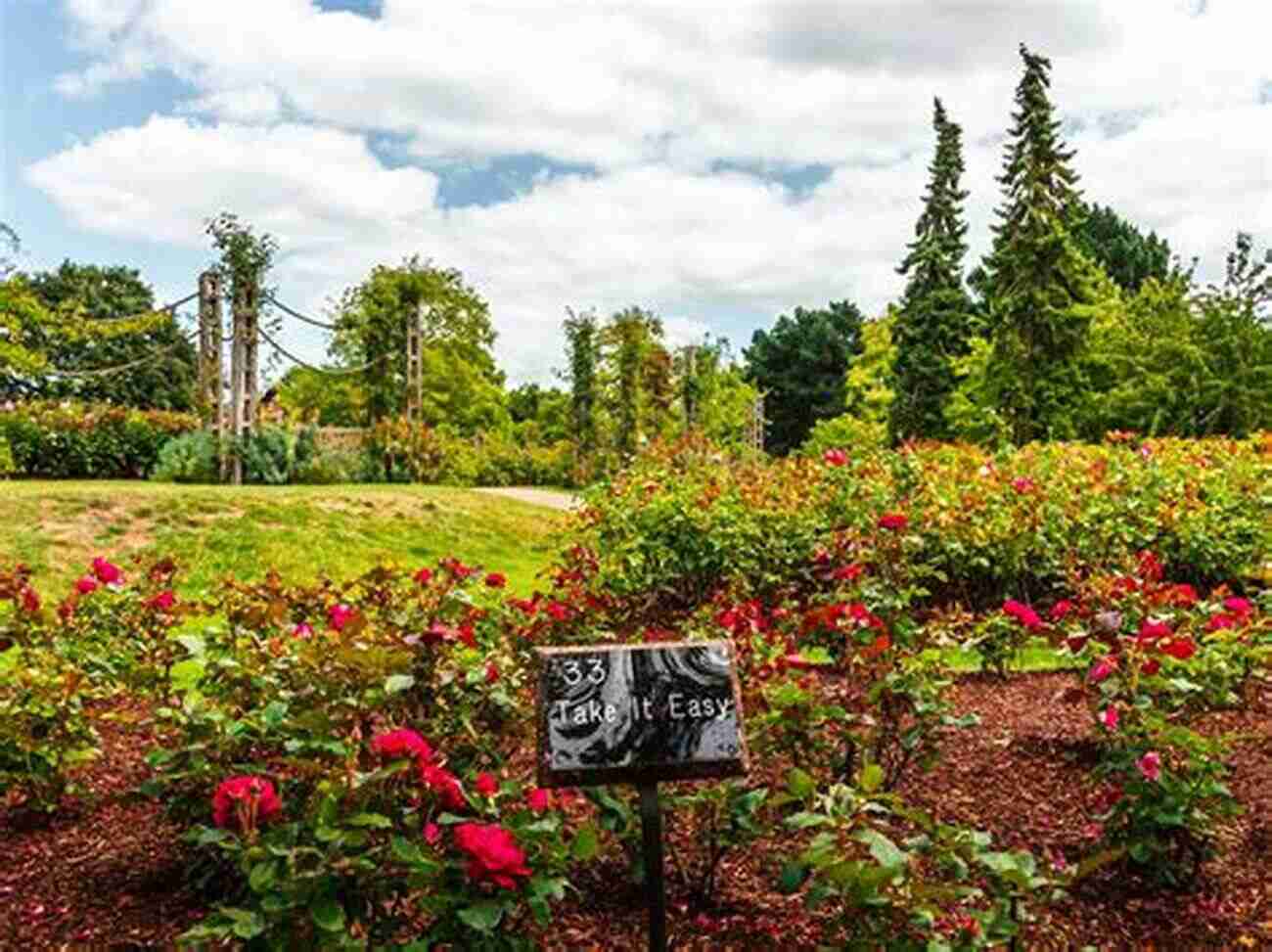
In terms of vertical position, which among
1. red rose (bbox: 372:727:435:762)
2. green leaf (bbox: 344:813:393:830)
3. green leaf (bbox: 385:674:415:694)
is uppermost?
green leaf (bbox: 385:674:415:694)

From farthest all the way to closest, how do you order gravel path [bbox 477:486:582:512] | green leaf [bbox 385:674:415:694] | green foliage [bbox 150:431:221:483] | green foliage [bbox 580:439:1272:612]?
gravel path [bbox 477:486:582:512] < green foliage [bbox 150:431:221:483] < green foliage [bbox 580:439:1272:612] < green leaf [bbox 385:674:415:694]

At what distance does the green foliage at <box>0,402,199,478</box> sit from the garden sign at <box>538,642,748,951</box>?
1288 cm

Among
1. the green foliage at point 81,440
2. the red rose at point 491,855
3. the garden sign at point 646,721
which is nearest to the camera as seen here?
the red rose at point 491,855

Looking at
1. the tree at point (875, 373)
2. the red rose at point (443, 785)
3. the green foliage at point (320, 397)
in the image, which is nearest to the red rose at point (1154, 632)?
the red rose at point (443, 785)

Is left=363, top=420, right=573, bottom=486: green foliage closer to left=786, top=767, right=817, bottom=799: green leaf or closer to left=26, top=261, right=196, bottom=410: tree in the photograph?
left=786, top=767, right=817, bottom=799: green leaf

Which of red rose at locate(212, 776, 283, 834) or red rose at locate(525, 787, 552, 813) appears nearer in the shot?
red rose at locate(212, 776, 283, 834)

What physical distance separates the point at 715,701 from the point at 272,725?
0.96 meters

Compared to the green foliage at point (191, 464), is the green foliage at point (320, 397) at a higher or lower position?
higher

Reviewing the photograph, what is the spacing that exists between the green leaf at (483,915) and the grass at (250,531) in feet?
19.7

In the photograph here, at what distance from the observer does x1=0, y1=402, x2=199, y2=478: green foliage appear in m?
13.7

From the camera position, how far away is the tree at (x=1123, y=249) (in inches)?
1502

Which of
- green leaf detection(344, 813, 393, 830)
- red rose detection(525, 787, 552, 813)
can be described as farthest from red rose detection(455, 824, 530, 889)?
red rose detection(525, 787, 552, 813)

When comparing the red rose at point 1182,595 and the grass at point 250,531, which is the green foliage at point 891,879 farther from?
the grass at point 250,531

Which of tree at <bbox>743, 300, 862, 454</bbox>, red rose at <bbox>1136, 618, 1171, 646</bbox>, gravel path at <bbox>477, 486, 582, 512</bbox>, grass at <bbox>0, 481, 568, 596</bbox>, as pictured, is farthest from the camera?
tree at <bbox>743, 300, 862, 454</bbox>
